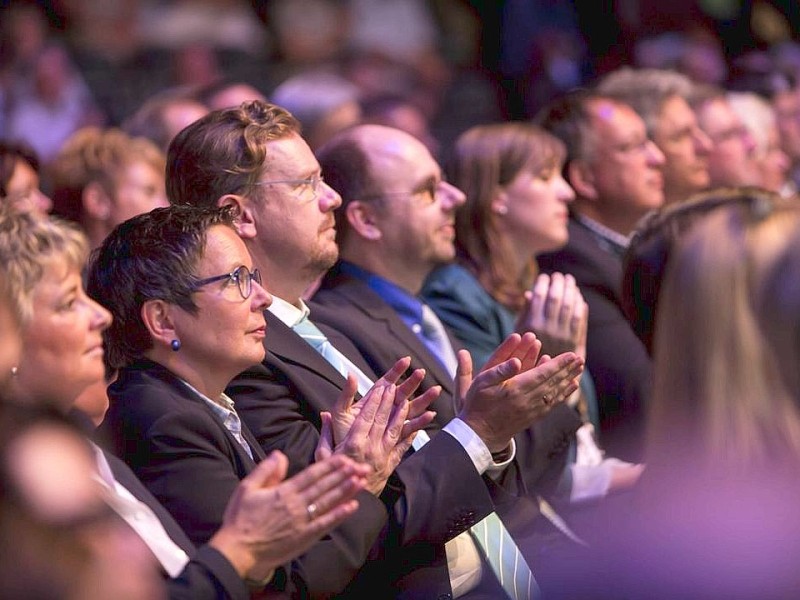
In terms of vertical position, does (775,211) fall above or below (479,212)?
above

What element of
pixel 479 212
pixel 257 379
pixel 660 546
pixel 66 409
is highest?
pixel 660 546

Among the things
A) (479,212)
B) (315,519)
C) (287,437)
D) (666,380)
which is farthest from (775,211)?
(479,212)

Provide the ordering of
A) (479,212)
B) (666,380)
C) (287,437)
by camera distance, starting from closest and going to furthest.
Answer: (666,380) < (287,437) < (479,212)

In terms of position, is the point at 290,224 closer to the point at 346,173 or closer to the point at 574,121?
the point at 346,173

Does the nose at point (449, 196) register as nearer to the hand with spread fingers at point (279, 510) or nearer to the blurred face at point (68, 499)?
the hand with spread fingers at point (279, 510)

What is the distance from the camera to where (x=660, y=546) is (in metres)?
2.11

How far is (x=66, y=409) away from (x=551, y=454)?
1.58m

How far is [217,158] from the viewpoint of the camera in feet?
11.7

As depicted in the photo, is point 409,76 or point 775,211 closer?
point 775,211

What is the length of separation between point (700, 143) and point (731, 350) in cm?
387

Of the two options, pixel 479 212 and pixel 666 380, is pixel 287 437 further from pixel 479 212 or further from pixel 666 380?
pixel 479 212

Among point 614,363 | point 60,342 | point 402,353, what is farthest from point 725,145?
point 60,342

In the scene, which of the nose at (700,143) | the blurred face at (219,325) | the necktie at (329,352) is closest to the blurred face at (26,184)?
the necktie at (329,352)

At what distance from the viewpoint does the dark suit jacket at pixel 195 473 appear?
2.78 m
